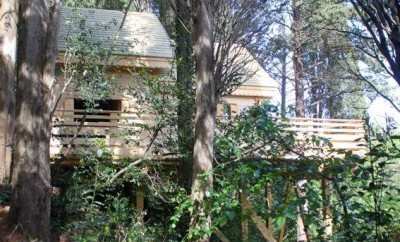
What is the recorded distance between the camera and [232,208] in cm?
339

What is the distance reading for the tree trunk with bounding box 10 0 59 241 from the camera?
720 cm

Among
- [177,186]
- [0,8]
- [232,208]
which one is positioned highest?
[0,8]

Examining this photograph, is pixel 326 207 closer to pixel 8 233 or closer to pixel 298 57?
pixel 8 233

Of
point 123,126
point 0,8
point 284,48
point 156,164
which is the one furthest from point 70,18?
point 284,48

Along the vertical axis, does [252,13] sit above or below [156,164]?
above

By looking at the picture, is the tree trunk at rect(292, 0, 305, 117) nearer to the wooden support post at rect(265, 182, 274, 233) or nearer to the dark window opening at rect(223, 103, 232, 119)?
the dark window opening at rect(223, 103, 232, 119)

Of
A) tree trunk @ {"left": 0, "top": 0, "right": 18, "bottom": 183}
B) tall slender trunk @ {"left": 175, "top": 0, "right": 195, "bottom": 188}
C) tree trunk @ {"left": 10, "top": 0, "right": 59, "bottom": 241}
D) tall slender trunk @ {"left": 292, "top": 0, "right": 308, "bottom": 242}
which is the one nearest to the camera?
A: tree trunk @ {"left": 10, "top": 0, "right": 59, "bottom": 241}

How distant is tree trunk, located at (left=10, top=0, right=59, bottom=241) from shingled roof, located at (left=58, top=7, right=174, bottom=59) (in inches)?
131

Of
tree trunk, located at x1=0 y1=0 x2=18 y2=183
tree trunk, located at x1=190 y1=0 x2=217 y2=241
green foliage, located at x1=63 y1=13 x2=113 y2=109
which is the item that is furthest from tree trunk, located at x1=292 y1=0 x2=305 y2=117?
tree trunk, located at x1=190 y1=0 x2=217 y2=241

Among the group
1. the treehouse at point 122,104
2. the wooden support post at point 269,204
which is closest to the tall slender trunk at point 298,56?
the treehouse at point 122,104

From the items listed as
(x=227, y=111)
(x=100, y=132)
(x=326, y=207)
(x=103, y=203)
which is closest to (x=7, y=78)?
A: (x=100, y=132)

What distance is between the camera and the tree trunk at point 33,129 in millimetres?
7203

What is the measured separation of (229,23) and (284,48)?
14931mm

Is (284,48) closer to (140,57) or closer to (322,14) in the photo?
(322,14)
